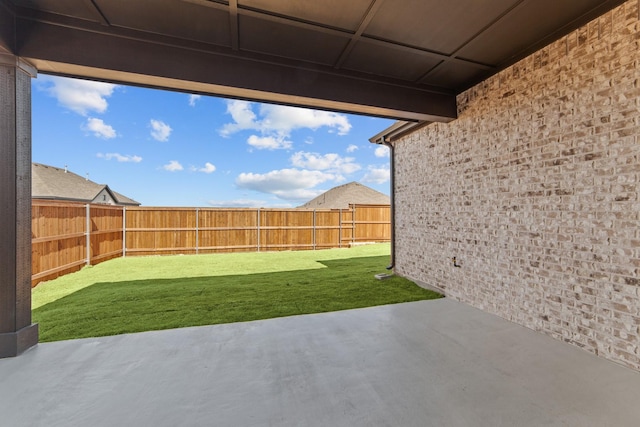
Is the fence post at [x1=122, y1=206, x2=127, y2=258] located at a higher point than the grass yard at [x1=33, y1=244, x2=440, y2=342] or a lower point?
higher

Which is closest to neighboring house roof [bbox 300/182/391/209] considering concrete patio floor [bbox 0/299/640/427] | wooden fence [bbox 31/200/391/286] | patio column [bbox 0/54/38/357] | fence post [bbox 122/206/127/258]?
wooden fence [bbox 31/200/391/286]

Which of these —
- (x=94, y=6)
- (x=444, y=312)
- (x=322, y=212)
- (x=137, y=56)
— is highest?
(x=94, y=6)

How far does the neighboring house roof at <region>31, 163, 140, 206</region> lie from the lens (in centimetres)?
1463

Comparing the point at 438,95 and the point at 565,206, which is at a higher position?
the point at 438,95

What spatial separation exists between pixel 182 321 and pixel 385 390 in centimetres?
286

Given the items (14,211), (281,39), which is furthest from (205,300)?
(281,39)

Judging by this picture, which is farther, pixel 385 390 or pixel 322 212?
pixel 322 212

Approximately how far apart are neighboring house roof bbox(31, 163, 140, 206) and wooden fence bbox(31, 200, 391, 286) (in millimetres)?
9087

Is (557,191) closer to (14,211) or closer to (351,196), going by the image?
(14,211)

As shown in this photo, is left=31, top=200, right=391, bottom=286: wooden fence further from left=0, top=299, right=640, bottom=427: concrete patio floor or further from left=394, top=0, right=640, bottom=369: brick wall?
left=394, top=0, right=640, bottom=369: brick wall

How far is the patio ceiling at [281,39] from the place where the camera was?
8.41 feet

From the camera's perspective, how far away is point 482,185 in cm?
411

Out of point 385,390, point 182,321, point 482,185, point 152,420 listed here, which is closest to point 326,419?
point 385,390

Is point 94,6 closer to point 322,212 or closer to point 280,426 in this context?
point 280,426
